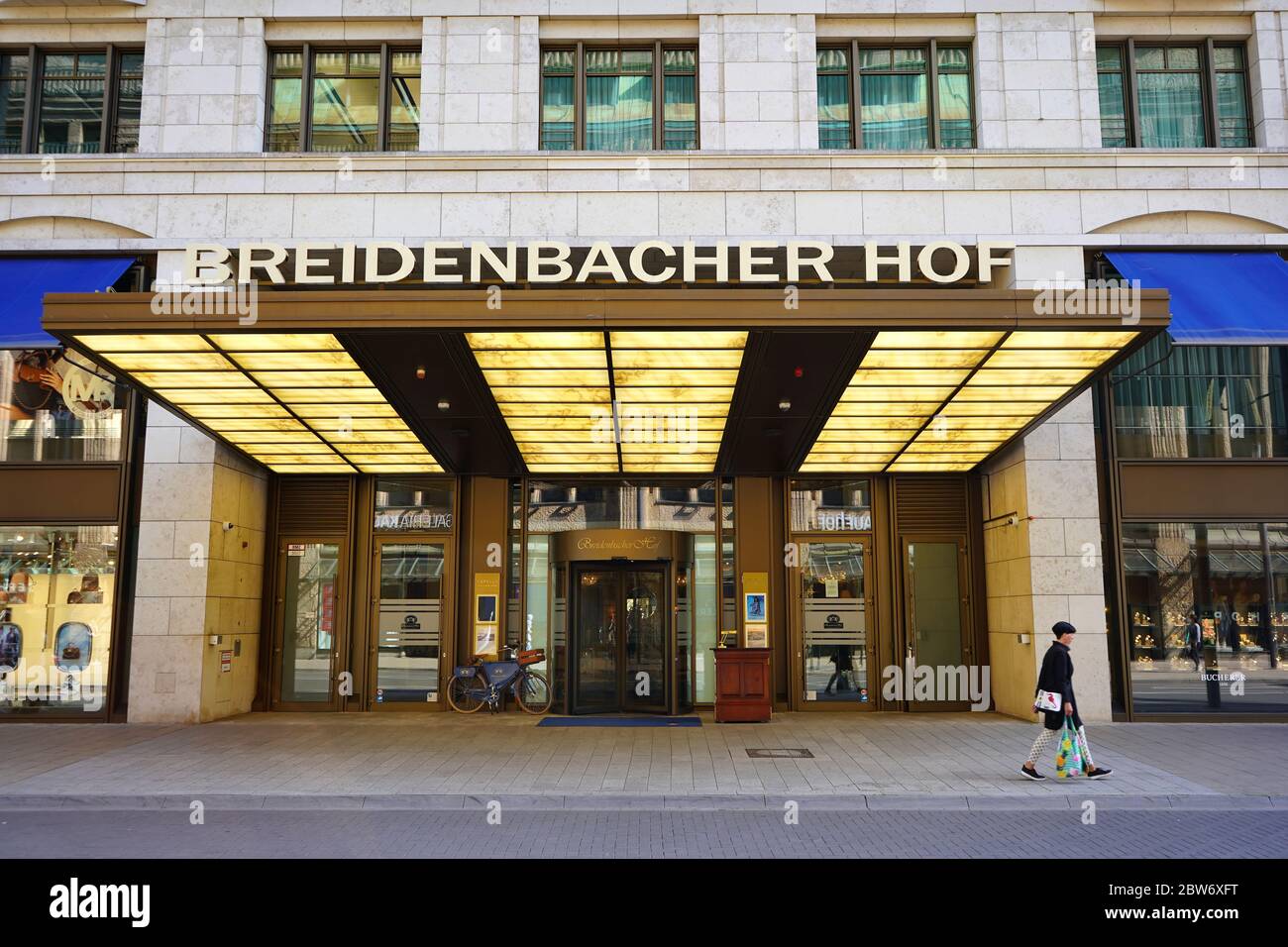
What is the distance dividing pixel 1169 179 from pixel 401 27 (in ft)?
44.8

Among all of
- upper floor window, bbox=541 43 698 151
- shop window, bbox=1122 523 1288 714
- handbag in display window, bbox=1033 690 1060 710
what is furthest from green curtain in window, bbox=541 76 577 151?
handbag in display window, bbox=1033 690 1060 710

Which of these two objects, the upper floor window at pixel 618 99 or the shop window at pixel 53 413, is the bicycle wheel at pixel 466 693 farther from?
the upper floor window at pixel 618 99

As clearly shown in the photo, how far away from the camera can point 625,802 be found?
10.1 meters

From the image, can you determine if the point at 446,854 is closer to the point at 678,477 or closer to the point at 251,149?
the point at 678,477

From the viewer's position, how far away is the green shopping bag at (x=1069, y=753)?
1094cm

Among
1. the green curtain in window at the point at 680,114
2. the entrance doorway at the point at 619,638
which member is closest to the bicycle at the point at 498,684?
the entrance doorway at the point at 619,638

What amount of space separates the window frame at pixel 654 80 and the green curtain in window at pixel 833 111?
2.24 m

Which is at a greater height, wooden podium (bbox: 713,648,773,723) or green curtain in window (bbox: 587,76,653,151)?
green curtain in window (bbox: 587,76,653,151)

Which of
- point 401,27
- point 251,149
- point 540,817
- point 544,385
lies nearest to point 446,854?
point 540,817

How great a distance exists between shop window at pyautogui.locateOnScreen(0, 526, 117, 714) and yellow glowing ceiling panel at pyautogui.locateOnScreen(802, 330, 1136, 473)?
12.1 metres

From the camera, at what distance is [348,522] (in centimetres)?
1820

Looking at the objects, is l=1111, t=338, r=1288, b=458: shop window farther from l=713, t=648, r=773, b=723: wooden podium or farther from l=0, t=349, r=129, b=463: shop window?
l=0, t=349, r=129, b=463: shop window

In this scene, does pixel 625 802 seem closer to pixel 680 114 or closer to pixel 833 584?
pixel 833 584

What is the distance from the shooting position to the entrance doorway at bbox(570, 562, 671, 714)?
1739 centimetres
